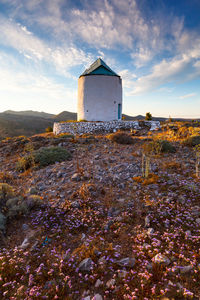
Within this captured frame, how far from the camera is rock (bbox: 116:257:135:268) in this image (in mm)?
2461

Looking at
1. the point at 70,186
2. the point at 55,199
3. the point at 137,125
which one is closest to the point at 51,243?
the point at 55,199

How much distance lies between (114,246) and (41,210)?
6.89 feet

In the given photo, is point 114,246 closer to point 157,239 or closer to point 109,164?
point 157,239

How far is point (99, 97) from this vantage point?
71.2ft

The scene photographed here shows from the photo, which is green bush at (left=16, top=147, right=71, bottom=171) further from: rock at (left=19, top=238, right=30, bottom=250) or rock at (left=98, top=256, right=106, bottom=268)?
rock at (left=98, top=256, right=106, bottom=268)

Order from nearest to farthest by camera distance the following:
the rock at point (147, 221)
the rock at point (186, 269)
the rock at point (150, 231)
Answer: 1. the rock at point (186, 269)
2. the rock at point (150, 231)
3. the rock at point (147, 221)

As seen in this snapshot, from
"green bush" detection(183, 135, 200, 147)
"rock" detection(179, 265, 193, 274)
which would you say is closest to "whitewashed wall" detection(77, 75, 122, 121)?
"green bush" detection(183, 135, 200, 147)

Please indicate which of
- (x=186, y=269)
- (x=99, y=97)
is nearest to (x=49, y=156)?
(x=186, y=269)

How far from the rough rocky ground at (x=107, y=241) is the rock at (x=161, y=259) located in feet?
0.05

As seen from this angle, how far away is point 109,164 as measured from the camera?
6.79 metres

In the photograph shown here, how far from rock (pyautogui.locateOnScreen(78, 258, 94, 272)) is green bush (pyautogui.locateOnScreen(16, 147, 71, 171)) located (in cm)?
562

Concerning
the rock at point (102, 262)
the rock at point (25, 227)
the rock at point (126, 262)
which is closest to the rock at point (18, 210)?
the rock at point (25, 227)

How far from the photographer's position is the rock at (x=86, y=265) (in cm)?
244

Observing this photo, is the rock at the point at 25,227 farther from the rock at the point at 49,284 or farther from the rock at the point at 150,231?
the rock at the point at 150,231
